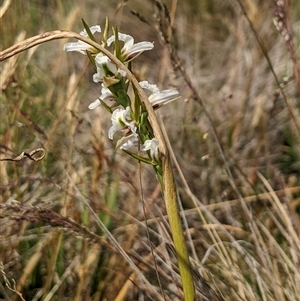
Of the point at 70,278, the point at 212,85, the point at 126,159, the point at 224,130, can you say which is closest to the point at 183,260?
the point at 70,278

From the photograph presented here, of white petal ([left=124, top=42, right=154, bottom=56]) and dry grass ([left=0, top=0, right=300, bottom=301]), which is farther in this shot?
dry grass ([left=0, top=0, right=300, bottom=301])

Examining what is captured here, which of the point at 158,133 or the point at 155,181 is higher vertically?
Result: the point at 158,133

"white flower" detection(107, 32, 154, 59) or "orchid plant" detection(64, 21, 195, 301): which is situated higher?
"white flower" detection(107, 32, 154, 59)

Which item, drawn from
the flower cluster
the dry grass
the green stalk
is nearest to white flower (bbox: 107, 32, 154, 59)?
the flower cluster

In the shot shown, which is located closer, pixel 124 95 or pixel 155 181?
pixel 124 95

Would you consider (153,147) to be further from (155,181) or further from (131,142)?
(155,181)

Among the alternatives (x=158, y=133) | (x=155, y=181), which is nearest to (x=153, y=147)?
(x=158, y=133)

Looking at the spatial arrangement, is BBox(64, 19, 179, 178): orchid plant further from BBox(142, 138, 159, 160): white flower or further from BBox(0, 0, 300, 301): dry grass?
BBox(0, 0, 300, 301): dry grass

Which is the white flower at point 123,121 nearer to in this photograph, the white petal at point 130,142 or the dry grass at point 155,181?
the white petal at point 130,142
